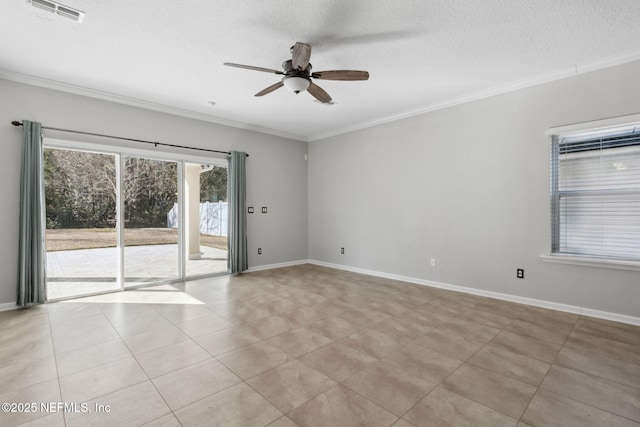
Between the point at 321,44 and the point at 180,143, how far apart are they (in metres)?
3.13

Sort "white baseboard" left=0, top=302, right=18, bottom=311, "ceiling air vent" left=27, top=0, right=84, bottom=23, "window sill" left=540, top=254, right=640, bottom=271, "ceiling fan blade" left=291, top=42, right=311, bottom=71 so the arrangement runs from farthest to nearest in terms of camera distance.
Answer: "white baseboard" left=0, top=302, right=18, bottom=311 → "window sill" left=540, top=254, right=640, bottom=271 → "ceiling fan blade" left=291, top=42, right=311, bottom=71 → "ceiling air vent" left=27, top=0, right=84, bottom=23

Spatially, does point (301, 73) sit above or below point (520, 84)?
below

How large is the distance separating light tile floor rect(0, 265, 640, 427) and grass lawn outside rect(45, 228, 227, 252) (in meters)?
0.83

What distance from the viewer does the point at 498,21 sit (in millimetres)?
2559

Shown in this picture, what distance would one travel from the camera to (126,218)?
176 inches

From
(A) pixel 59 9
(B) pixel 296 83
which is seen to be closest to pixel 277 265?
(B) pixel 296 83

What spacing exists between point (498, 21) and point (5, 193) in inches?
218

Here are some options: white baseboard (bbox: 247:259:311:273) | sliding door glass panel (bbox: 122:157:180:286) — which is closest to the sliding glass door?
sliding door glass panel (bbox: 122:157:180:286)

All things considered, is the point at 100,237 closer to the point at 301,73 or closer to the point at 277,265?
the point at 277,265

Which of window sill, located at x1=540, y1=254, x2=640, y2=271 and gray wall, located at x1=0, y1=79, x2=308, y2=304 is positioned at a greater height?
gray wall, located at x1=0, y1=79, x2=308, y2=304

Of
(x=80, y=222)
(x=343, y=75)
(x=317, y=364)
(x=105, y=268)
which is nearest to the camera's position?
(x=317, y=364)

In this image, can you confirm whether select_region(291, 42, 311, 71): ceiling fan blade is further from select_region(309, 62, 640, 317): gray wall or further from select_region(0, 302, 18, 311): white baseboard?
select_region(0, 302, 18, 311): white baseboard

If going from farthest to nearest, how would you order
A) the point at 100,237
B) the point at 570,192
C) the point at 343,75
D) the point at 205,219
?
the point at 205,219 → the point at 100,237 → the point at 570,192 → the point at 343,75

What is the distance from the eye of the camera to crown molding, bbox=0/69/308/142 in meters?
3.64
